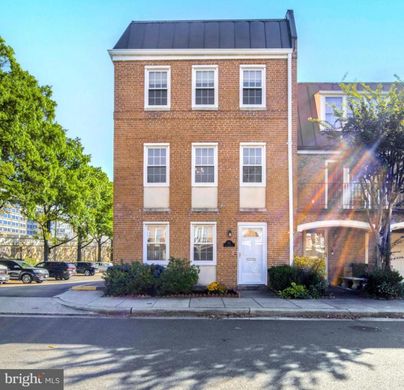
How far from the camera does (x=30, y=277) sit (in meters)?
24.1

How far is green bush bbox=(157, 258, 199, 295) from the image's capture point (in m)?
13.1

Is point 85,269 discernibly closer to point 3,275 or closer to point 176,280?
point 3,275

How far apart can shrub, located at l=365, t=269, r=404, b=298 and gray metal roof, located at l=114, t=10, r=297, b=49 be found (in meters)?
9.23

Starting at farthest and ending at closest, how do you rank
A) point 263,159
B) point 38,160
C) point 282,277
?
point 38,160
point 263,159
point 282,277

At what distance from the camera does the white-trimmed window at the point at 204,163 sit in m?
15.4

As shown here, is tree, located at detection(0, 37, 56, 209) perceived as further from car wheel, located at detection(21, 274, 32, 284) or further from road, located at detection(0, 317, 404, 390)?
road, located at detection(0, 317, 404, 390)

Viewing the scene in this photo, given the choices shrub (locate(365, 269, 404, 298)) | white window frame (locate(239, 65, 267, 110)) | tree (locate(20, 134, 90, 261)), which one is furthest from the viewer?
tree (locate(20, 134, 90, 261))

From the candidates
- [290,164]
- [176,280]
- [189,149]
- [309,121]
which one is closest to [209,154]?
[189,149]

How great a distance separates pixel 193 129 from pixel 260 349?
33.1ft

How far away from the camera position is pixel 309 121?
16.9 meters

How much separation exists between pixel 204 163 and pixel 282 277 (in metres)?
5.25

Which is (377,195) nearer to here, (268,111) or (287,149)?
(287,149)

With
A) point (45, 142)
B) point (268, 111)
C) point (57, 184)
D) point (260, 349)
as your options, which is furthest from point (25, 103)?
point (260, 349)

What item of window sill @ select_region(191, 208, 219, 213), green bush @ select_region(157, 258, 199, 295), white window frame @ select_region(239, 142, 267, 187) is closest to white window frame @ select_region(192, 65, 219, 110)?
white window frame @ select_region(239, 142, 267, 187)
